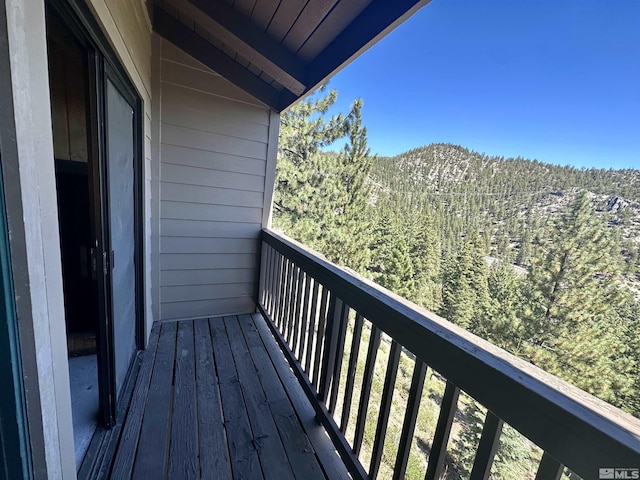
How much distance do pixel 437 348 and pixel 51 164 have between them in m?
1.22

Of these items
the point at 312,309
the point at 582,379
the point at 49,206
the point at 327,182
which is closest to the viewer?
the point at 49,206

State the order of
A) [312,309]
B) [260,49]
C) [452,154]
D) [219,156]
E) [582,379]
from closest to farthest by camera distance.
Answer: [312,309], [260,49], [219,156], [582,379], [452,154]

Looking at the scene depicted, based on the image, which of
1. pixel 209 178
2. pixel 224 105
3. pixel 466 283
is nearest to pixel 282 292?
pixel 209 178

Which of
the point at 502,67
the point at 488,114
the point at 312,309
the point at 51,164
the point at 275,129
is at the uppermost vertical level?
the point at 502,67

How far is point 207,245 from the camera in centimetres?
294

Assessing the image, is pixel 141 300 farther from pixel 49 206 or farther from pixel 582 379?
pixel 582 379

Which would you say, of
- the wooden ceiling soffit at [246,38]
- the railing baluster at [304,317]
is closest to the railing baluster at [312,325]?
the railing baluster at [304,317]

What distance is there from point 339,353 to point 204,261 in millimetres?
1915

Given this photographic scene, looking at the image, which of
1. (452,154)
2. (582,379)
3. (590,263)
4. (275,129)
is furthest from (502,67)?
(275,129)

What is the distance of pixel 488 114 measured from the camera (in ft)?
111

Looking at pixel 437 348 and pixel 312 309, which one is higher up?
pixel 437 348

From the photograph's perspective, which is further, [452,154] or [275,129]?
[452,154]

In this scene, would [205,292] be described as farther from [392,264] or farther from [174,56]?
[392,264]

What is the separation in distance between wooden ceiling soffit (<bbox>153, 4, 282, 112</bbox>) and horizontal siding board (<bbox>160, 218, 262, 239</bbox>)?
1.26 metres
